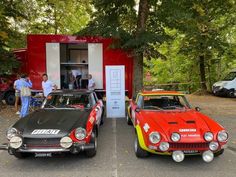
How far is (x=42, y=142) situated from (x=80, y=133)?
0.76 metres

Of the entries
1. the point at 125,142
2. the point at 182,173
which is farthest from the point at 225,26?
the point at 182,173

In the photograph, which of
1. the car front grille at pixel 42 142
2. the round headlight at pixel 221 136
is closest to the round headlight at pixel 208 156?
the round headlight at pixel 221 136

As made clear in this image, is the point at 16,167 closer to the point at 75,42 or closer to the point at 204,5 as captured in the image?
the point at 75,42

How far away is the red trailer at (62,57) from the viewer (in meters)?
13.1

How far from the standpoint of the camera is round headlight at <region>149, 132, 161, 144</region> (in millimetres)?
5484

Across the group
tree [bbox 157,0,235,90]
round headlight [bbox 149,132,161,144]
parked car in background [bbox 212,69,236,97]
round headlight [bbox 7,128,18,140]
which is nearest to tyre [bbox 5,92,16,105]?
tree [bbox 157,0,235,90]

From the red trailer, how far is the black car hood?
6.28 m

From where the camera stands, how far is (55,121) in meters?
6.26

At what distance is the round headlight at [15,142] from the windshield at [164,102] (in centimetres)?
322

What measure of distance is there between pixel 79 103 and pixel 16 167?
8.70 feet

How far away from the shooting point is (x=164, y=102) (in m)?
7.82

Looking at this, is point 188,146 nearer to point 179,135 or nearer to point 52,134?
point 179,135

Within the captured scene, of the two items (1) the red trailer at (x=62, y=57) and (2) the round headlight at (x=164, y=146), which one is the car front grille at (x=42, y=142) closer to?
(2) the round headlight at (x=164, y=146)

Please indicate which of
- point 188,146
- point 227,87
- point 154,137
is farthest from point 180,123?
point 227,87
